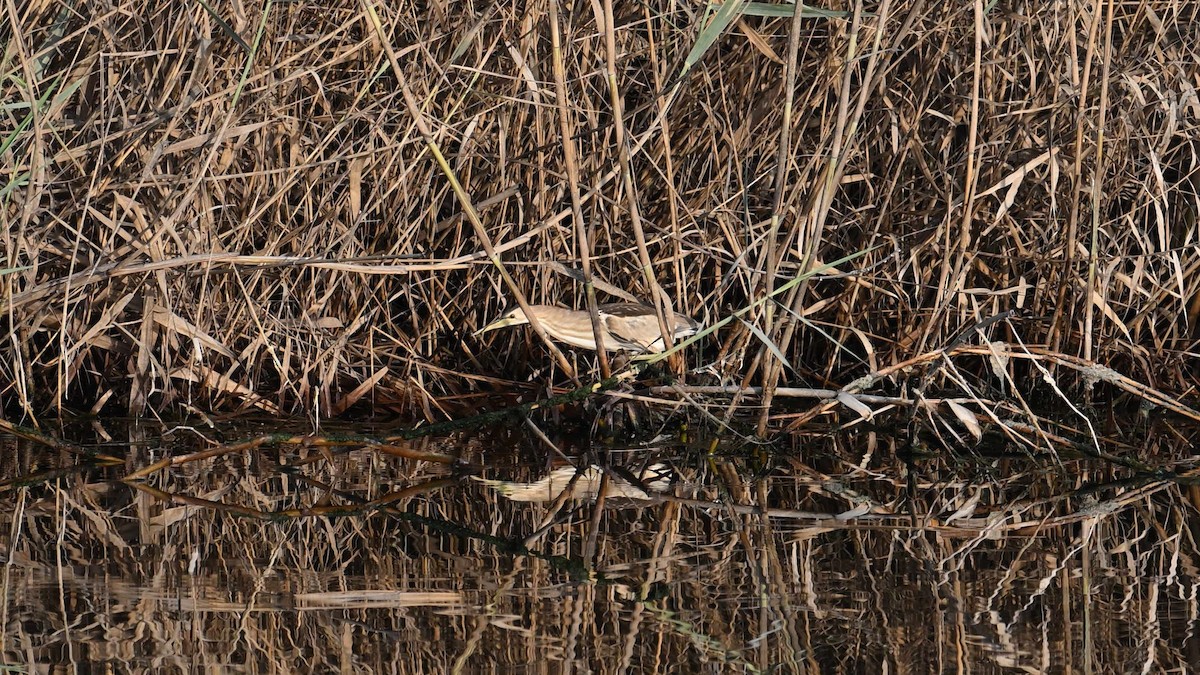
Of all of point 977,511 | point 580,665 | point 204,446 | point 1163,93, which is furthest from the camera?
point 1163,93

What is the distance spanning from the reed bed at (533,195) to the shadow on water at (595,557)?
0.92 ft

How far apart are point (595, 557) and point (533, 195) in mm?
1288

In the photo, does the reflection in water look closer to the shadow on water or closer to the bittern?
the shadow on water

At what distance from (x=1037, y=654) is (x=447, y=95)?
197 centimetres

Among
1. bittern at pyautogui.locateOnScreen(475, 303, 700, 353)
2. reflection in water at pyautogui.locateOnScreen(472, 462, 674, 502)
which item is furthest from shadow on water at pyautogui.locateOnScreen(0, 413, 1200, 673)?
bittern at pyautogui.locateOnScreen(475, 303, 700, 353)

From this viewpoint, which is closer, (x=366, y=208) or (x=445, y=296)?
(x=366, y=208)

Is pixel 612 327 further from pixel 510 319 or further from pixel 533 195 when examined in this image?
pixel 533 195

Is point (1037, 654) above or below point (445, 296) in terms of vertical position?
Answer: below

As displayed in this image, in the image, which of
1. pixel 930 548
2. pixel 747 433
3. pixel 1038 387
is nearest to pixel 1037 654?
pixel 930 548

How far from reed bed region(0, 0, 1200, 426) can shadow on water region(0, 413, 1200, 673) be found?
0.28m

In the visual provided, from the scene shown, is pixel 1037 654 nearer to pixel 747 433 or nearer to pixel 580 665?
pixel 580 665

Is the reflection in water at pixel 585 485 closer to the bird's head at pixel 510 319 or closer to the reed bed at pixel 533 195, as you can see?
the reed bed at pixel 533 195

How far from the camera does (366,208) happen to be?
131 inches

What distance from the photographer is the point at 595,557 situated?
2.34 meters
